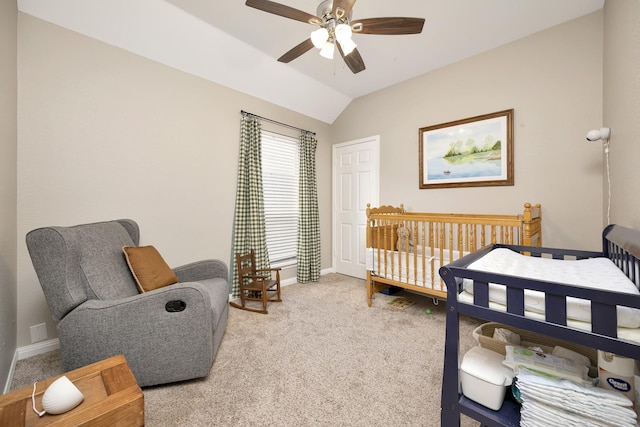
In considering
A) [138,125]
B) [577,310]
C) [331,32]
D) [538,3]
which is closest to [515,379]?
[577,310]

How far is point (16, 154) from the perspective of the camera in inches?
67.9

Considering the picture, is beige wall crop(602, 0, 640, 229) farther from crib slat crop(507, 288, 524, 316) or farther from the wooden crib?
crib slat crop(507, 288, 524, 316)

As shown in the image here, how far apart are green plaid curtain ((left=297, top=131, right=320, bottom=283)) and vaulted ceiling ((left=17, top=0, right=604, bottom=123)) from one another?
878 mm

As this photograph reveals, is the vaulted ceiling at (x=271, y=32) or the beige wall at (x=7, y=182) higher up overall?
the vaulted ceiling at (x=271, y=32)

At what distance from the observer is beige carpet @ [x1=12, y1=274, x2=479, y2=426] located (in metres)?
1.30

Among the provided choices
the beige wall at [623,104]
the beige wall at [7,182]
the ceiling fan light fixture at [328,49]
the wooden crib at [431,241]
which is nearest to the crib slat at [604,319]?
the beige wall at [623,104]

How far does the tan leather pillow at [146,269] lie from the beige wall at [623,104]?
271cm

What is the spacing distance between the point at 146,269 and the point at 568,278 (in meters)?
2.29

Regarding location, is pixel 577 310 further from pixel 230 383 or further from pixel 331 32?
pixel 331 32

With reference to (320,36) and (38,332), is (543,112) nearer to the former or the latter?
(320,36)

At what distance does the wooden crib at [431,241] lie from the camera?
209 centimetres

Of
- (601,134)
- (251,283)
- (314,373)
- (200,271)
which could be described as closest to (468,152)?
(601,134)

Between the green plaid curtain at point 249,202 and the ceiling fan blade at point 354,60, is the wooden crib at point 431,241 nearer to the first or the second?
the green plaid curtain at point 249,202

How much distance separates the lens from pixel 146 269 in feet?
5.73
